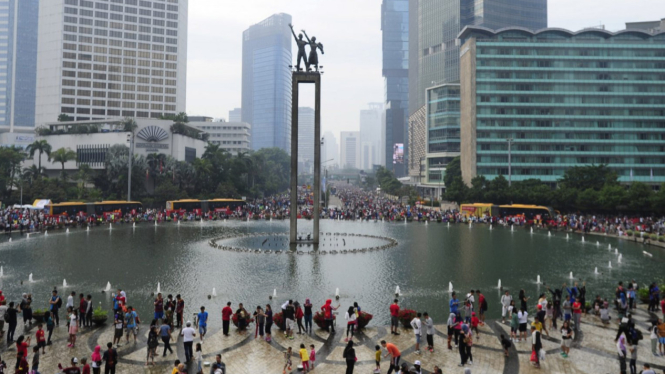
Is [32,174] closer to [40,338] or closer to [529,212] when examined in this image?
[40,338]

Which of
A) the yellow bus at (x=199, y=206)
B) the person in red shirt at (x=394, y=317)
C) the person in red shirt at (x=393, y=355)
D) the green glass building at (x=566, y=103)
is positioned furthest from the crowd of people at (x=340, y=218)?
the person in red shirt at (x=393, y=355)

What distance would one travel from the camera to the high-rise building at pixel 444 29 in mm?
161000

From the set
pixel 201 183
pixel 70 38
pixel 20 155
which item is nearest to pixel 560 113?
pixel 201 183

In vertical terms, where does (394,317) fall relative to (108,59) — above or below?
below

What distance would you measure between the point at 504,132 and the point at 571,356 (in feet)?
310

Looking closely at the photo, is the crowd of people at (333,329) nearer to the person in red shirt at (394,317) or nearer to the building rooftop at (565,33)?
the person in red shirt at (394,317)

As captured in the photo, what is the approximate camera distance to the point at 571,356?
1688 centimetres

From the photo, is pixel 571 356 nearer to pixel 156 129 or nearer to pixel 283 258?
pixel 283 258

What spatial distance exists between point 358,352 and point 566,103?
104 m

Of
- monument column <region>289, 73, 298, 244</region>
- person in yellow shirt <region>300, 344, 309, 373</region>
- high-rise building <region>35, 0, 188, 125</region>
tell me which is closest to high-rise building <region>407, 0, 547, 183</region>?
high-rise building <region>35, 0, 188, 125</region>

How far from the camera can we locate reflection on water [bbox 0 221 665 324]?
26.0 meters

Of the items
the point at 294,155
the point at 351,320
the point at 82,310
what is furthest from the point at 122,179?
the point at 351,320

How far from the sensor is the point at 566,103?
340 ft

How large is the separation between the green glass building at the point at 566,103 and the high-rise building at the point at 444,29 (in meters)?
33.5
